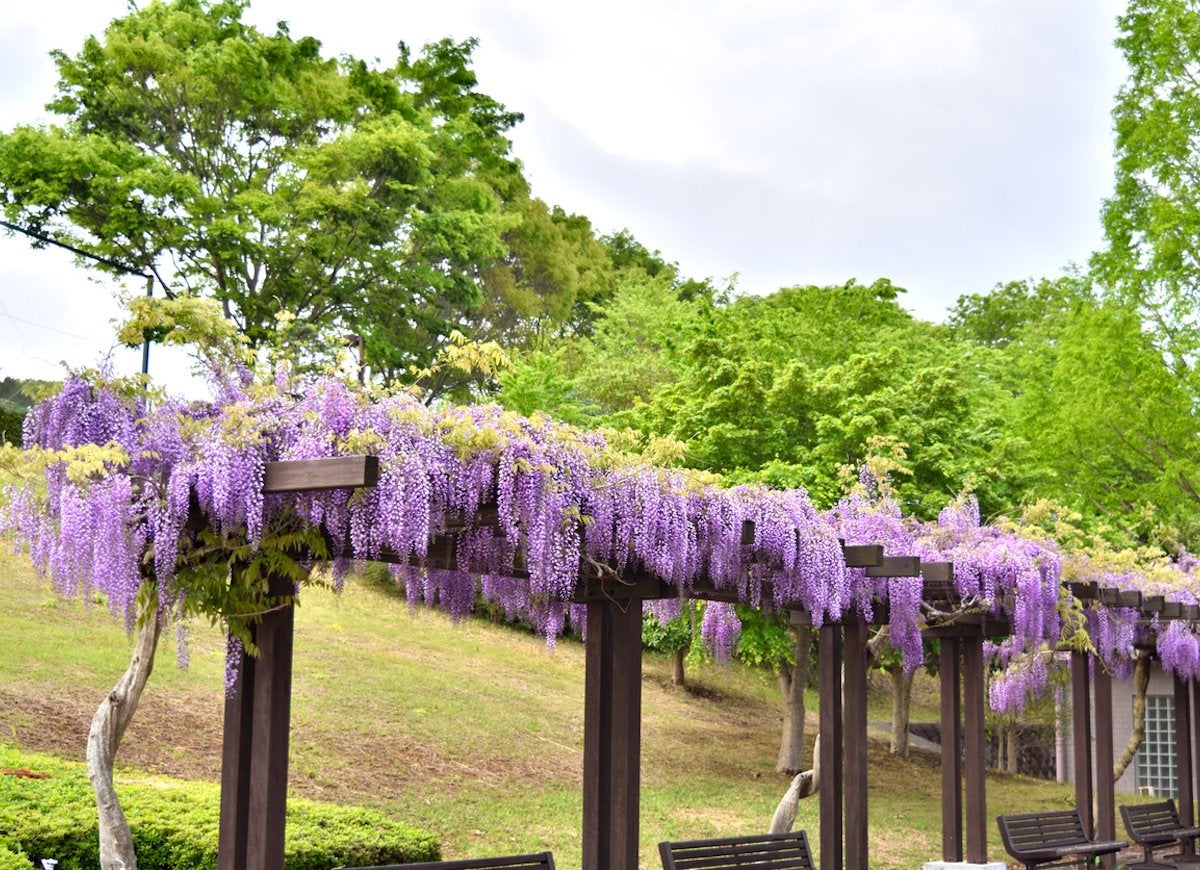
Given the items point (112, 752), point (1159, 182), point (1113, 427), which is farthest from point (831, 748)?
point (1159, 182)

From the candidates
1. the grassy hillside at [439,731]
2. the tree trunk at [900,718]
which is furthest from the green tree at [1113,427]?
the tree trunk at [900,718]

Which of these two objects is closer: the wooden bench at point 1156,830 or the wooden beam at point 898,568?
the wooden beam at point 898,568

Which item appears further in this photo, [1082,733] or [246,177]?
[246,177]

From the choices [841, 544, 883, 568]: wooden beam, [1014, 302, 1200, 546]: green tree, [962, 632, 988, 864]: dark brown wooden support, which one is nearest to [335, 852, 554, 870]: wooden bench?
[841, 544, 883, 568]: wooden beam

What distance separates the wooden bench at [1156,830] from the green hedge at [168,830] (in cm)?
605

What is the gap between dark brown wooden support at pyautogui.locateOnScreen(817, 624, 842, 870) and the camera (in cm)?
864

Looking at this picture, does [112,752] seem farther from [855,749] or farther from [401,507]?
[855,749]

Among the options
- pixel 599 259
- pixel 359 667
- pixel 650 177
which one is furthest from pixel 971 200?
pixel 359 667

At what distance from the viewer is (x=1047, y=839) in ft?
32.2

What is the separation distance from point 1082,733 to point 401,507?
8615mm

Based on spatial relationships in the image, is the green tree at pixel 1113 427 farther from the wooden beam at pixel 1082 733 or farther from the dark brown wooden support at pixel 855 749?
the dark brown wooden support at pixel 855 749

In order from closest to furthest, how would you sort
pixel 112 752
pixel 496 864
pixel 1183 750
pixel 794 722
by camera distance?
pixel 112 752, pixel 496 864, pixel 1183 750, pixel 794 722

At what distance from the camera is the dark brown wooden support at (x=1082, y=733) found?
11391mm

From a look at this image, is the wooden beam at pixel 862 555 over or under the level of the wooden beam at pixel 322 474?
under
